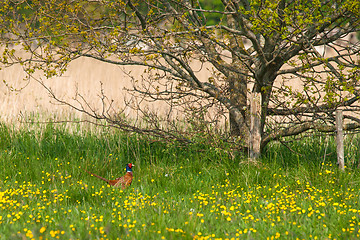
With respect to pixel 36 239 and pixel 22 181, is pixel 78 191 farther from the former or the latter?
pixel 36 239

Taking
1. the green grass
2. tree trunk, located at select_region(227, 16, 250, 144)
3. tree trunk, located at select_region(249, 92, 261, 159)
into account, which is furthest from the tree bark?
tree trunk, located at select_region(227, 16, 250, 144)

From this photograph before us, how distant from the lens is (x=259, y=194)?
5.25 meters

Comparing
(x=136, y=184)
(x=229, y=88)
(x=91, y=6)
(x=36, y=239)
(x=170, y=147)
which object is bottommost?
(x=36, y=239)

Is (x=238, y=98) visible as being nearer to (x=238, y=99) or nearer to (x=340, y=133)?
(x=238, y=99)

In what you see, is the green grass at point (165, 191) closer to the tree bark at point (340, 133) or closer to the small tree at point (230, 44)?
the tree bark at point (340, 133)

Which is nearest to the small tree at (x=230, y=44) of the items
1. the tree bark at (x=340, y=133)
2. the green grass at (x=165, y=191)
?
the tree bark at (x=340, y=133)

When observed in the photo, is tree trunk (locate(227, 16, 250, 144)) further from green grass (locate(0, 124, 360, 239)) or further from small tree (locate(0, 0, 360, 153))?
green grass (locate(0, 124, 360, 239))

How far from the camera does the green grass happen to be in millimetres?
3922

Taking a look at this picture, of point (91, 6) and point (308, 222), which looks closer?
point (308, 222)

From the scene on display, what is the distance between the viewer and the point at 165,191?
526 centimetres

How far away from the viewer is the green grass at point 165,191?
3922 millimetres

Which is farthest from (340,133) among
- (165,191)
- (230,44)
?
(165,191)

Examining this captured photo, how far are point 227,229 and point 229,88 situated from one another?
388 centimetres

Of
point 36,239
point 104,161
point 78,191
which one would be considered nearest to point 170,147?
point 104,161
